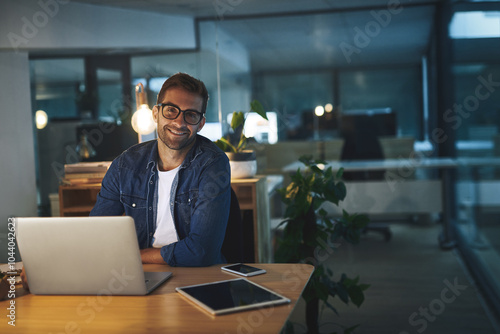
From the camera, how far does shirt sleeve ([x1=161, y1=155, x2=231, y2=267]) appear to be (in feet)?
5.61

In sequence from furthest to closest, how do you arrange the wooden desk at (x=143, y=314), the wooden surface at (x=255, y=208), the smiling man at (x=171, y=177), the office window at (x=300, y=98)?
1. the office window at (x=300, y=98)
2. the wooden surface at (x=255, y=208)
3. the smiling man at (x=171, y=177)
4. the wooden desk at (x=143, y=314)

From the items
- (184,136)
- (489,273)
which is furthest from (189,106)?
(489,273)

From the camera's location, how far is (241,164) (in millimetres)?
3160

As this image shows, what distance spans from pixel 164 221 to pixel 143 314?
772mm

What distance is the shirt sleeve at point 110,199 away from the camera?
6.66 ft

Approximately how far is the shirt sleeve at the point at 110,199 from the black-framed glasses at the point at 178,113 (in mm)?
312

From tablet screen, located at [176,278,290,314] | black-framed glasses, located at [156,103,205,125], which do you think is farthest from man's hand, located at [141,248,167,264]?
black-framed glasses, located at [156,103,205,125]

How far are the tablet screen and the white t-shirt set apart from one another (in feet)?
1.94

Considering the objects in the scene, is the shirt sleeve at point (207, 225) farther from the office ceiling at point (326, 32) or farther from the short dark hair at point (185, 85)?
the office ceiling at point (326, 32)

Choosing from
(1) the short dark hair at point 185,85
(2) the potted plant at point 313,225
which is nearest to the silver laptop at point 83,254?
(1) the short dark hair at point 185,85

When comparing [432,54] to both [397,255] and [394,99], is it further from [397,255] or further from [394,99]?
[397,255]

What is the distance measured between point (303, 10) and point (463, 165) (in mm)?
3035

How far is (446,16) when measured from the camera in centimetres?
611

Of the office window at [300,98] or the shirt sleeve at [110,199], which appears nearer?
the shirt sleeve at [110,199]
